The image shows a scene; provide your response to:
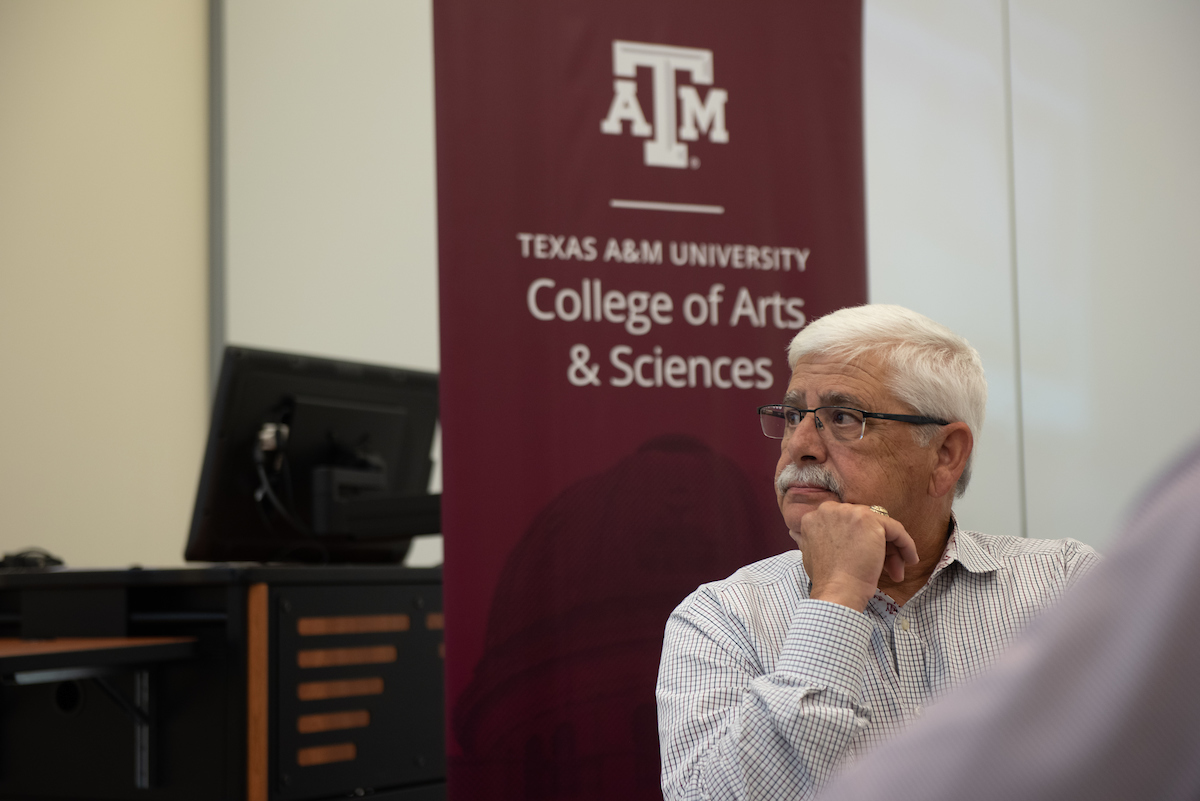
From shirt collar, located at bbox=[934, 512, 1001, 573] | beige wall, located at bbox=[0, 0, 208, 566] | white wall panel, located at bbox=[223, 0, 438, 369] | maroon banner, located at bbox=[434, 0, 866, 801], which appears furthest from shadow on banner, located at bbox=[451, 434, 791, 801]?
beige wall, located at bbox=[0, 0, 208, 566]

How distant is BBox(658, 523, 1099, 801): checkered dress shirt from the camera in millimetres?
1240

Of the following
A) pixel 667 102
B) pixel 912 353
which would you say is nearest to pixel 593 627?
pixel 912 353

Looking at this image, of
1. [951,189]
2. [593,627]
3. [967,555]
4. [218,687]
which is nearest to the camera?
[967,555]

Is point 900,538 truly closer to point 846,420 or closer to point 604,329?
point 846,420

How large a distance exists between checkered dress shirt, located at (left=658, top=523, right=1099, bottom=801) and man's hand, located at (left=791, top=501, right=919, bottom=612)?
39 mm

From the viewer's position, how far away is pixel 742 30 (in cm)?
210

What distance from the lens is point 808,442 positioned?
1579mm

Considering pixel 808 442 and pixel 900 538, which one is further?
pixel 808 442

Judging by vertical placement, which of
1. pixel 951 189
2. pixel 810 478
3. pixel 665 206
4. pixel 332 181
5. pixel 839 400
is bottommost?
pixel 810 478

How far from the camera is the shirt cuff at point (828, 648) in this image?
125 centimetres

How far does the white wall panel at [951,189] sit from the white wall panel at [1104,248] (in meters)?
0.05

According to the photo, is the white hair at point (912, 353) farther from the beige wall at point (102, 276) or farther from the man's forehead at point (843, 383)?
the beige wall at point (102, 276)

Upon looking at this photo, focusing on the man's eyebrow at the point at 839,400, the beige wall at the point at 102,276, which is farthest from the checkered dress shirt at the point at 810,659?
the beige wall at the point at 102,276

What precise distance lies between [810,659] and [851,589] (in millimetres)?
130
